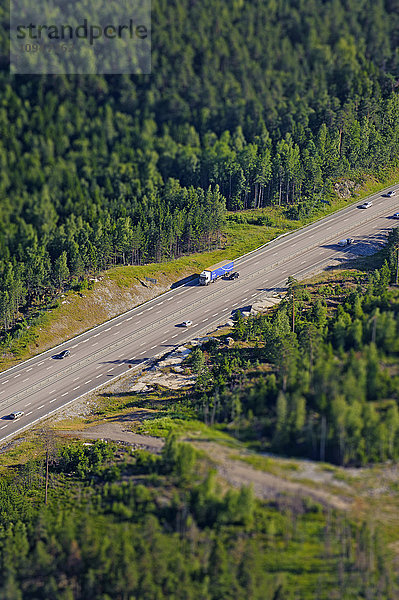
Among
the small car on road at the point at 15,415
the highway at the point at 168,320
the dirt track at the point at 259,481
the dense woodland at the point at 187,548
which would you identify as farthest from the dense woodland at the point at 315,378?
the small car on road at the point at 15,415

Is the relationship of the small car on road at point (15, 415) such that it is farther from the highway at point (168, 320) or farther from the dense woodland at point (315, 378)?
the dense woodland at point (315, 378)

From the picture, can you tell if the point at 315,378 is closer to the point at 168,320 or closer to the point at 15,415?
the point at 15,415

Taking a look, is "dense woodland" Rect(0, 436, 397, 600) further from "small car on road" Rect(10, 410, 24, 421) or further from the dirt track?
"small car on road" Rect(10, 410, 24, 421)

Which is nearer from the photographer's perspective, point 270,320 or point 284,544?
point 284,544

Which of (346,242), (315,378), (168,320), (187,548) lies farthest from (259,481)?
(346,242)

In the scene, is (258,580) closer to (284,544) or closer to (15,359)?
(284,544)

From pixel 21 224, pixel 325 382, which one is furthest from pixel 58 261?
pixel 325 382
